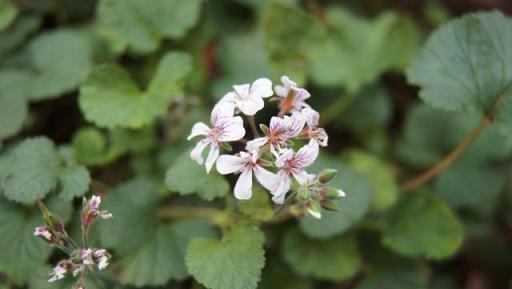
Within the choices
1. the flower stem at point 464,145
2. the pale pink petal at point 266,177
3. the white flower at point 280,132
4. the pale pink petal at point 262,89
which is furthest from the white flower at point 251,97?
the flower stem at point 464,145

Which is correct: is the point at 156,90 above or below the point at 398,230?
above

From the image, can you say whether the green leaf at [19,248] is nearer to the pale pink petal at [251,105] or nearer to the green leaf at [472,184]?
the pale pink petal at [251,105]

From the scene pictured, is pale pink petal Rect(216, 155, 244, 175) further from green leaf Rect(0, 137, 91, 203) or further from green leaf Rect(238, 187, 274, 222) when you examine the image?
green leaf Rect(0, 137, 91, 203)

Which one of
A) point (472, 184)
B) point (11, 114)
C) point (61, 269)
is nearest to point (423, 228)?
point (472, 184)

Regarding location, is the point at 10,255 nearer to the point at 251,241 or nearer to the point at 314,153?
the point at 251,241

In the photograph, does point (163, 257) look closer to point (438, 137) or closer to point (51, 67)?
point (51, 67)

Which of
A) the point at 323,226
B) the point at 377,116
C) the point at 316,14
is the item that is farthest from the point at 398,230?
the point at 316,14
